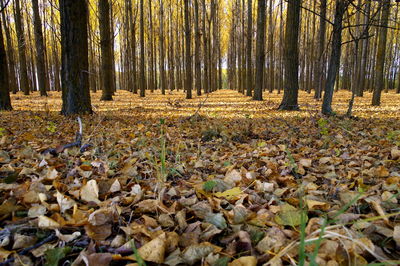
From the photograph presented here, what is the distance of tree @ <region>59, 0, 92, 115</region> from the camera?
5.25m

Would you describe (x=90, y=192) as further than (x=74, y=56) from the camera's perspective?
No

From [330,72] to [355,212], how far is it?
16.4 ft

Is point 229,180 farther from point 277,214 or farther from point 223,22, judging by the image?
point 223,22

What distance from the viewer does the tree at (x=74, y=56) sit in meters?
5.25

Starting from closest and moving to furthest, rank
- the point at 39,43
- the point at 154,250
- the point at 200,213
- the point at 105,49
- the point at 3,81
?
the point at 154,250 < the point at 200,213 < the point at 3,81 < the point at 105,49 < the point at 39,43

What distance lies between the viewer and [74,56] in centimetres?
537

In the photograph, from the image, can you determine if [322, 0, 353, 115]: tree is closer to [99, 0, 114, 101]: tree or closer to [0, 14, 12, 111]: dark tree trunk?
[0, 14, 12, 111]: dark tree trunk

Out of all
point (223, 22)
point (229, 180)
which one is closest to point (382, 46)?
point (229, 180)

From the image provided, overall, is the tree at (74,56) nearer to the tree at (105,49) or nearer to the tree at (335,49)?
the tree at (335,49)

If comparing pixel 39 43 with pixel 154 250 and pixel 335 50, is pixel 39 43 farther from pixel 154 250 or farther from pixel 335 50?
pixel 154 250

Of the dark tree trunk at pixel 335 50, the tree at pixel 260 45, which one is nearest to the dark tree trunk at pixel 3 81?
the dark tree trunk at pixel 335 50

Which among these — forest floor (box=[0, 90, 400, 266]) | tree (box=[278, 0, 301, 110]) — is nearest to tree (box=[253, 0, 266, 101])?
tree (box=[278, 0, 301, 110])

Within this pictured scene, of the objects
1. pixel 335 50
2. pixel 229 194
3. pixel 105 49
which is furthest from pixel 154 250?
pixel 105 49

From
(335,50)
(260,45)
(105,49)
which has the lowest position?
(335,50)
